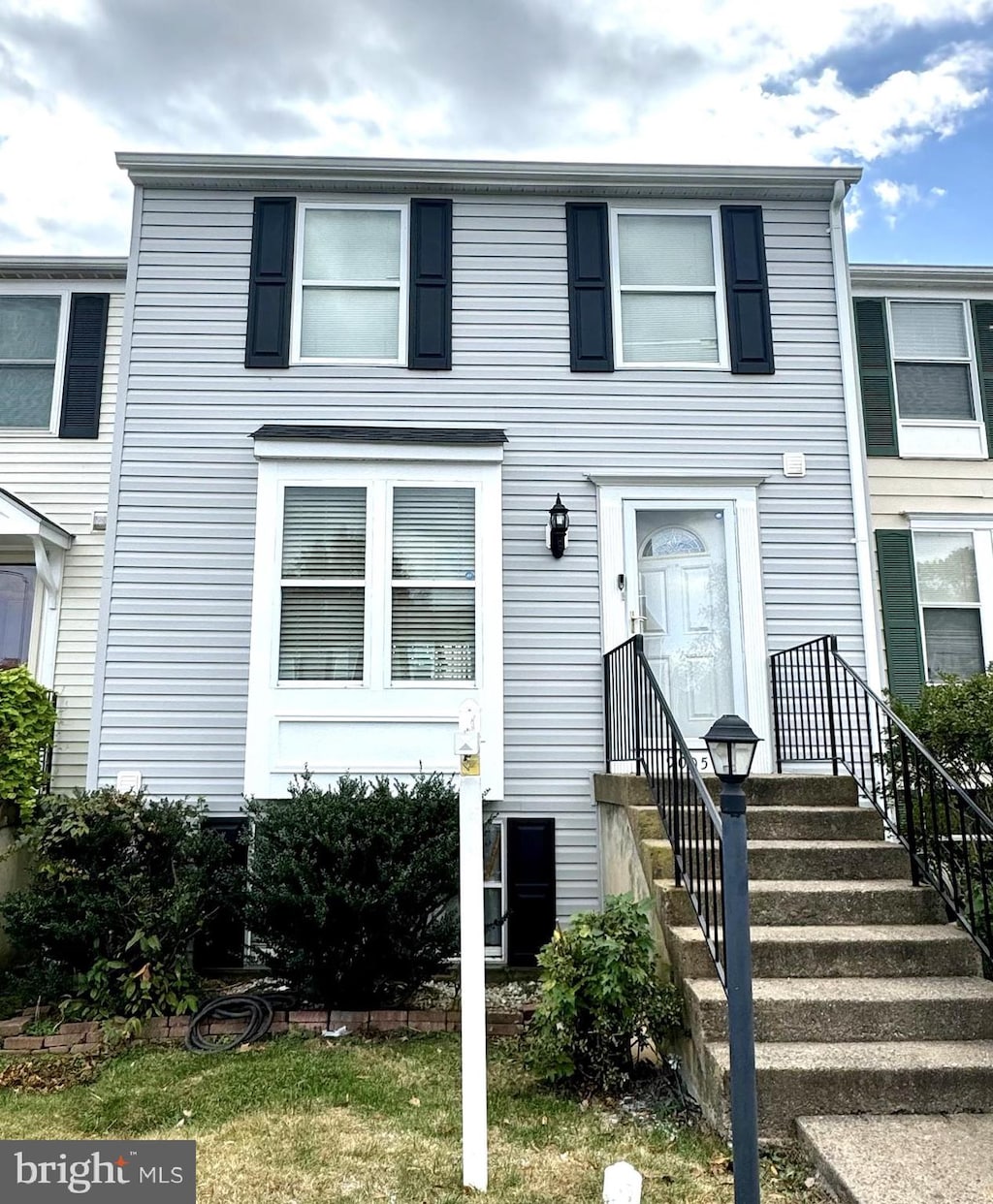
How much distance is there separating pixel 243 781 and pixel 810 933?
3965 mm

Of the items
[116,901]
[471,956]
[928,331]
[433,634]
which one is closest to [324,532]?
[433,634]

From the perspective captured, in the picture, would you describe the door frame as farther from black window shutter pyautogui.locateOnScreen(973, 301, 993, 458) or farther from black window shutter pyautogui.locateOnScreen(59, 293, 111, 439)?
black window shutter pyautogui.locateOnScreen(59, 293, 111, 439)

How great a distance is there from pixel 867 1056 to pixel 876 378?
21.7ft

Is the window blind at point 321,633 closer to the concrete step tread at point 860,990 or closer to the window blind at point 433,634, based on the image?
the window blind at point 433,634

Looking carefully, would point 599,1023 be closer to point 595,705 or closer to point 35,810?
point 595,705

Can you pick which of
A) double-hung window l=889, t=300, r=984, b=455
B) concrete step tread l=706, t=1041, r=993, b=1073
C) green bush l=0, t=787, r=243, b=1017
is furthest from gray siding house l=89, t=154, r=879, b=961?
concrete step tread l=706, t=1041, r=993, b=1073

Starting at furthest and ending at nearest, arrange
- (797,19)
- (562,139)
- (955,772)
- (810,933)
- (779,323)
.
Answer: (562,139), (797,19), (779,323), (955,772), (810,933)

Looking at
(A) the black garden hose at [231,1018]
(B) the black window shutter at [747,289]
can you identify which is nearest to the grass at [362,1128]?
(A) the black garden hose at [231,1018]

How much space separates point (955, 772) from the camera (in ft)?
17.4

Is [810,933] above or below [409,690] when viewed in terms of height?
below

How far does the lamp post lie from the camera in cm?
254

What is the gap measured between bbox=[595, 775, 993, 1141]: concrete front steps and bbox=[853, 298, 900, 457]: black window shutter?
14.1 ft

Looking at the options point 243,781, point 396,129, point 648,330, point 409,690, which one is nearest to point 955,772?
point 409,690

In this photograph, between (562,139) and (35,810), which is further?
(562,139)
